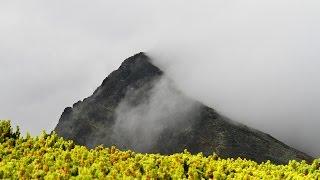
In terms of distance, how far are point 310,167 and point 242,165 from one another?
117 inches

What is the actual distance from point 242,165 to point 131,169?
21.6 ft

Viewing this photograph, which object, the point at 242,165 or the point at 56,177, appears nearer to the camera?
the point at 56,177

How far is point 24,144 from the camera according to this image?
2411 centimetres

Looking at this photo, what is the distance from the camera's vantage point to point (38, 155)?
22484 mm

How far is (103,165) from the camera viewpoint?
20531 mm

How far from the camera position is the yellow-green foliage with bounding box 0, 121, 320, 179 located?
19375mm

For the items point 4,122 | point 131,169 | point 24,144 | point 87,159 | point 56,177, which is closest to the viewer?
point 56,177

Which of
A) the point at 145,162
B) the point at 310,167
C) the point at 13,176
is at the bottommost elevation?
the point at 13,176

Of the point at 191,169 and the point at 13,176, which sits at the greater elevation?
the point at 191,169

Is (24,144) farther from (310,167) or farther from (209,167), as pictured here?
(310,167)

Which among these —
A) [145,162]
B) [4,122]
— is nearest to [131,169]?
[145,162]

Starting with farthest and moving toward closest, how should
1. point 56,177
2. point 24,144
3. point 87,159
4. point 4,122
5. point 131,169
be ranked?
point 4,122, point 24,144, point 87,159, point 131,169, point 56,177

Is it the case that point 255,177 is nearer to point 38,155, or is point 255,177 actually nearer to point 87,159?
point 87,159

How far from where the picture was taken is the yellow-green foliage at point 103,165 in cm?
1938
